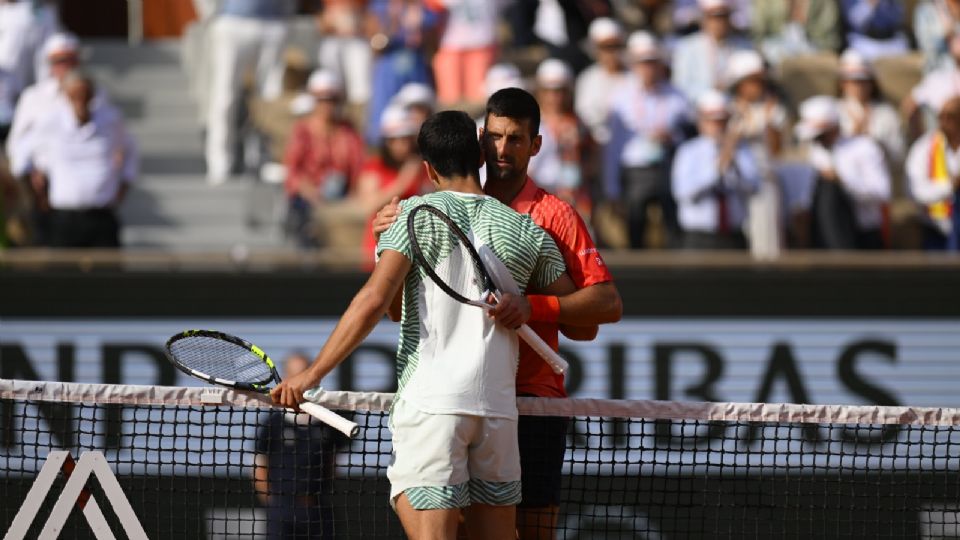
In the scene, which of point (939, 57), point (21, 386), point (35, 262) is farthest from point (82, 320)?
point (939, 57)

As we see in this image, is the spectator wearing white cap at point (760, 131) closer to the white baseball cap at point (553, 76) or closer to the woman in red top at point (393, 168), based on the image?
the white baseball cap at point (553, 76)

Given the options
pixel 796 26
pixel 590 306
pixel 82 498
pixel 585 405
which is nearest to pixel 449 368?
pixel 590 306

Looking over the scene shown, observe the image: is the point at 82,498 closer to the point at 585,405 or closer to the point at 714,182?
the point at 585,405

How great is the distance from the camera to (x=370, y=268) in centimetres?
1006

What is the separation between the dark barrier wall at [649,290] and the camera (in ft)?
32.9

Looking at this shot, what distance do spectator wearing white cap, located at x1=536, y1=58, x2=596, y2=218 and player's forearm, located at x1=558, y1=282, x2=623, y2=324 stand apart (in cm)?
555

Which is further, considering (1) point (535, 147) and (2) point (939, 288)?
(2) point (939, 288)

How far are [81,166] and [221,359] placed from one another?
599 cm

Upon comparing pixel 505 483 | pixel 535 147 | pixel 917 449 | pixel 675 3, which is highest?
pixel 675 3

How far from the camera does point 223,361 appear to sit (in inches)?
208

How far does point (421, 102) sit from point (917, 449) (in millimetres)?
4104

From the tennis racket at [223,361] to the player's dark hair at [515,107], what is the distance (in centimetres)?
114

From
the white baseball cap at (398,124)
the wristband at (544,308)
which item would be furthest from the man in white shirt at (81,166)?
the wristband at (544,308)

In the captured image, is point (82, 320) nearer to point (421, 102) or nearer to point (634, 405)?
point (421, 102)
